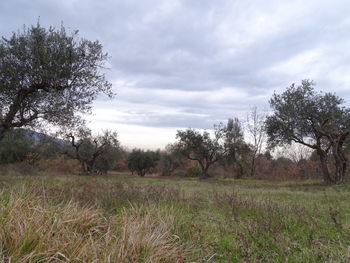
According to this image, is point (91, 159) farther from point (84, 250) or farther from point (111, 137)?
point (84, 250)

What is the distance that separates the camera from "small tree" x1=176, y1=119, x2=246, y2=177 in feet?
129

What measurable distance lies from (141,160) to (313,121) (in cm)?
3035

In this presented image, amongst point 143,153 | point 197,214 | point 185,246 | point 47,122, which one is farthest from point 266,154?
point 185,246

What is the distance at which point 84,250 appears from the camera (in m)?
3.04

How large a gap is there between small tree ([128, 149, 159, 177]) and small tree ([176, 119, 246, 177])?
28.9 feet

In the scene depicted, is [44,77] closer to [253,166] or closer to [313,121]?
[313,121]

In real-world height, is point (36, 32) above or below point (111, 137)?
above

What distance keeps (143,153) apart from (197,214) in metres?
41.1

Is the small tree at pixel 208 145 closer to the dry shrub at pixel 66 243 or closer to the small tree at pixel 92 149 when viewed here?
the small tree at pixel 92 149

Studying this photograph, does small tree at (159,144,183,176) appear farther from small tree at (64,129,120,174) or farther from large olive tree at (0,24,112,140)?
large olive tree at (0,24,112,140)

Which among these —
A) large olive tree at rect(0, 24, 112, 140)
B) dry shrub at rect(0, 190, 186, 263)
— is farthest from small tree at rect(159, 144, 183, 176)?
dry shrub at rect(0, 190, 186, 263)

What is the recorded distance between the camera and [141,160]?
46906 millimetres

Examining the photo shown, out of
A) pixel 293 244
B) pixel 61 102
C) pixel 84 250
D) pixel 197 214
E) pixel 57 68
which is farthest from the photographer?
pixel 61 102

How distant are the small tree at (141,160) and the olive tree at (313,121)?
26711 mm
